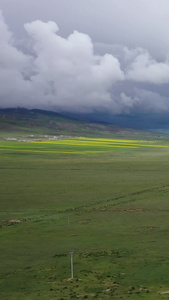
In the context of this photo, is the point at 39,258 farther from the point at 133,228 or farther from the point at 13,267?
the point at 133,228

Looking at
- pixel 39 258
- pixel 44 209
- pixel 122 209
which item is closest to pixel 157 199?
pixel 122 209

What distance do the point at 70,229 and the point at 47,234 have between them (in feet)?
10.2

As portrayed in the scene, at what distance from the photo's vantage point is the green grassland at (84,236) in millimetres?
33062

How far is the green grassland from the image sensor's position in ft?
108

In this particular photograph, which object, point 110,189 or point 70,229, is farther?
point 110,189

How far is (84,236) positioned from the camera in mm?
46281

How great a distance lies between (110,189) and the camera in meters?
77.6

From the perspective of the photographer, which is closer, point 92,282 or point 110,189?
point 92,282

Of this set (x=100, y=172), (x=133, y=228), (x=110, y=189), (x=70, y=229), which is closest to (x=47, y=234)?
(x=70, y=229)

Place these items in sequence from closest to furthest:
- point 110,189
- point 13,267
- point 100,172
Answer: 1. point 13,267
2. point 110,189
3. point 100,172

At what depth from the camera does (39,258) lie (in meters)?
39.4

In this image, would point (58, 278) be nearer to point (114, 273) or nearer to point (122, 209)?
point (114, 273)

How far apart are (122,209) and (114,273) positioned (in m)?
25.0

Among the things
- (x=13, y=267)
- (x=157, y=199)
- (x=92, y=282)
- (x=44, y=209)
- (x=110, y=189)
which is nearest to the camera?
(x=92, y=282)
